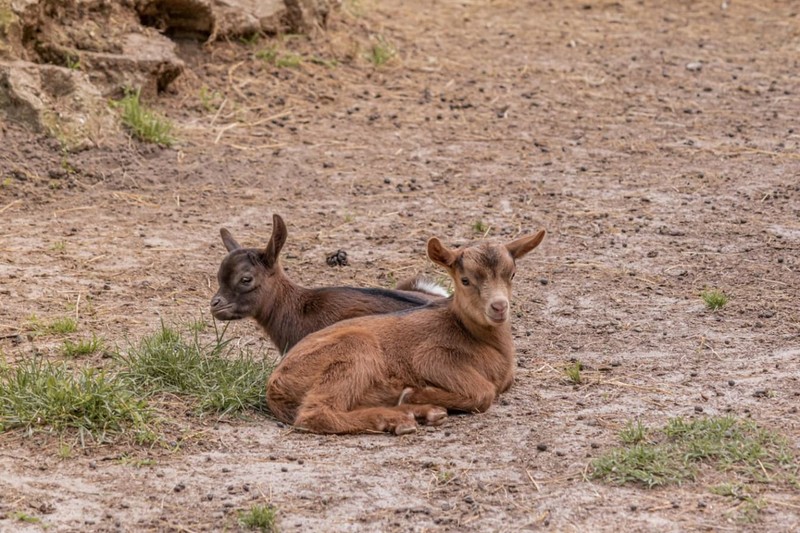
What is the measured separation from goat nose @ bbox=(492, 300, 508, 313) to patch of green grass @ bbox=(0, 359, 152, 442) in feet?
6.58

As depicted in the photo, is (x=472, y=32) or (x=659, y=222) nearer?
(x=659, y=222)

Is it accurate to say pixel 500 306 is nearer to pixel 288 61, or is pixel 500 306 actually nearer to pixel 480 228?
pixel 480 228

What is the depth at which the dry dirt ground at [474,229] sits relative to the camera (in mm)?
5992

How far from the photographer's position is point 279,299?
8281mm

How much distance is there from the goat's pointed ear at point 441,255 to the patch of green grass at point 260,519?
2173 millimetres

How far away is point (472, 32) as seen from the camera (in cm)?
1602

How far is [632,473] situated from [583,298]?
3.24 meters

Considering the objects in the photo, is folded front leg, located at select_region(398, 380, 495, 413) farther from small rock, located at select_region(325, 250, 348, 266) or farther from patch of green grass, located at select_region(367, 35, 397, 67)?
patch of green grass, located at select_region(367, 35, 397, 67)

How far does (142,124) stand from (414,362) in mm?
5533

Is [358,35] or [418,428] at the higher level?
[358,35]

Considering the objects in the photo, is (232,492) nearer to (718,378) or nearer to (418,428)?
(418,428)

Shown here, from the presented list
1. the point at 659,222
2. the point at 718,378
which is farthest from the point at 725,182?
the point at 718,378

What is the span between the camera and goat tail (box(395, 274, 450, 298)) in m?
8.78

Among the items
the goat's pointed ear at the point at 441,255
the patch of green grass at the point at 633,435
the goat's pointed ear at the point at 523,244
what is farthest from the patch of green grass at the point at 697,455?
the goat's pointed ear at the point at 441,255
